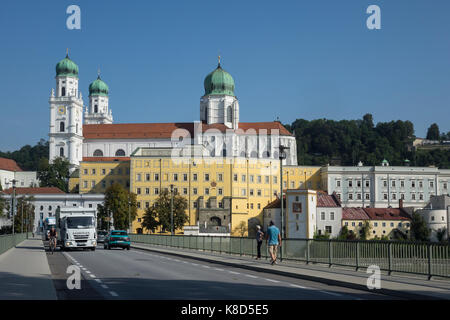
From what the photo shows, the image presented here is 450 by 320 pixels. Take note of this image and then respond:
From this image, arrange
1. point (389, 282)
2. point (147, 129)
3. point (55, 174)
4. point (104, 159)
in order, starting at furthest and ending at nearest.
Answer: point (147, 129) → point (55, 174) → point (104, 159) → point (389, 282)

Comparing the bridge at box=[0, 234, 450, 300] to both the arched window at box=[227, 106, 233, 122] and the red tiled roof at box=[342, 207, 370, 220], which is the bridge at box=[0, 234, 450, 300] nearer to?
the red tiled roof at box=[342, 207, 370, 220]

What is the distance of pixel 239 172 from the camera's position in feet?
438

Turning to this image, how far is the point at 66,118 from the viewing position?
6196 inches

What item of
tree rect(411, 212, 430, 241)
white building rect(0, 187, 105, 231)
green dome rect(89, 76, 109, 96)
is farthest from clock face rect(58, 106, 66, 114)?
tree rect(411, 212, 430, 241)

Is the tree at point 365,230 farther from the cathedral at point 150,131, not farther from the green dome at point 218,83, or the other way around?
the green dome at point 218,83

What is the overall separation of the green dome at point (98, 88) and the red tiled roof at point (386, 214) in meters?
89.7

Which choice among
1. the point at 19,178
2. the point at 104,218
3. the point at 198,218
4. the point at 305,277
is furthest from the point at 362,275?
the point at 19,178

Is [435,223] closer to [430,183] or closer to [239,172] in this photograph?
[430,183]

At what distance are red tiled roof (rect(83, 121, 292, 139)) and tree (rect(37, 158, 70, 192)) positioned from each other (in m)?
9.58

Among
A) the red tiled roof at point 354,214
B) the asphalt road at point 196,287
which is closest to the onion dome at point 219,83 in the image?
the red tiled roof at point 354,214

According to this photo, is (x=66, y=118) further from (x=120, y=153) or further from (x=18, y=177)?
(x=18, y=177)

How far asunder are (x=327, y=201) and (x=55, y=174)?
68449 mm

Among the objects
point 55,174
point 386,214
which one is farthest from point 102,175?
point 386,214

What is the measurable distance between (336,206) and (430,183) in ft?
114
